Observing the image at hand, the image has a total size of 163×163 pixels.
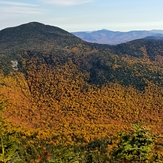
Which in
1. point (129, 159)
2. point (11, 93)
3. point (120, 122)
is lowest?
point (120, 122)

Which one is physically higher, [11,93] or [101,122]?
[11,93]

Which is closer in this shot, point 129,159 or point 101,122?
point 129,159

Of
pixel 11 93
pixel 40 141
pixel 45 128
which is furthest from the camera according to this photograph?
pixel 11 93

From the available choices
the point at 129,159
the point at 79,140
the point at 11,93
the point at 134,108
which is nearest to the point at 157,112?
the point at 134,108

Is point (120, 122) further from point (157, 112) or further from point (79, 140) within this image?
point (79, 140)

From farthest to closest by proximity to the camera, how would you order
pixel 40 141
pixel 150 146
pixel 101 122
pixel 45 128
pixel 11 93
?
1. pixel 11 93
2. pixel 101 122
3. pixel 45 128
4. pixel 40 141
5. pixel 150 146

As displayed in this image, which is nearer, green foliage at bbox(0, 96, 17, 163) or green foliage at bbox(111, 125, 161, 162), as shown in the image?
green foliage at bbox(111, 125, 161, 162)

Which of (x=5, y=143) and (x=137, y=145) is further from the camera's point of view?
(x=5, y=143)

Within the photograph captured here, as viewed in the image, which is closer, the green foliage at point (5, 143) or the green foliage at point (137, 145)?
the green foliage at point (137, 145)

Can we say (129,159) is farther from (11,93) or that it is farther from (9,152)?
(11,93)
